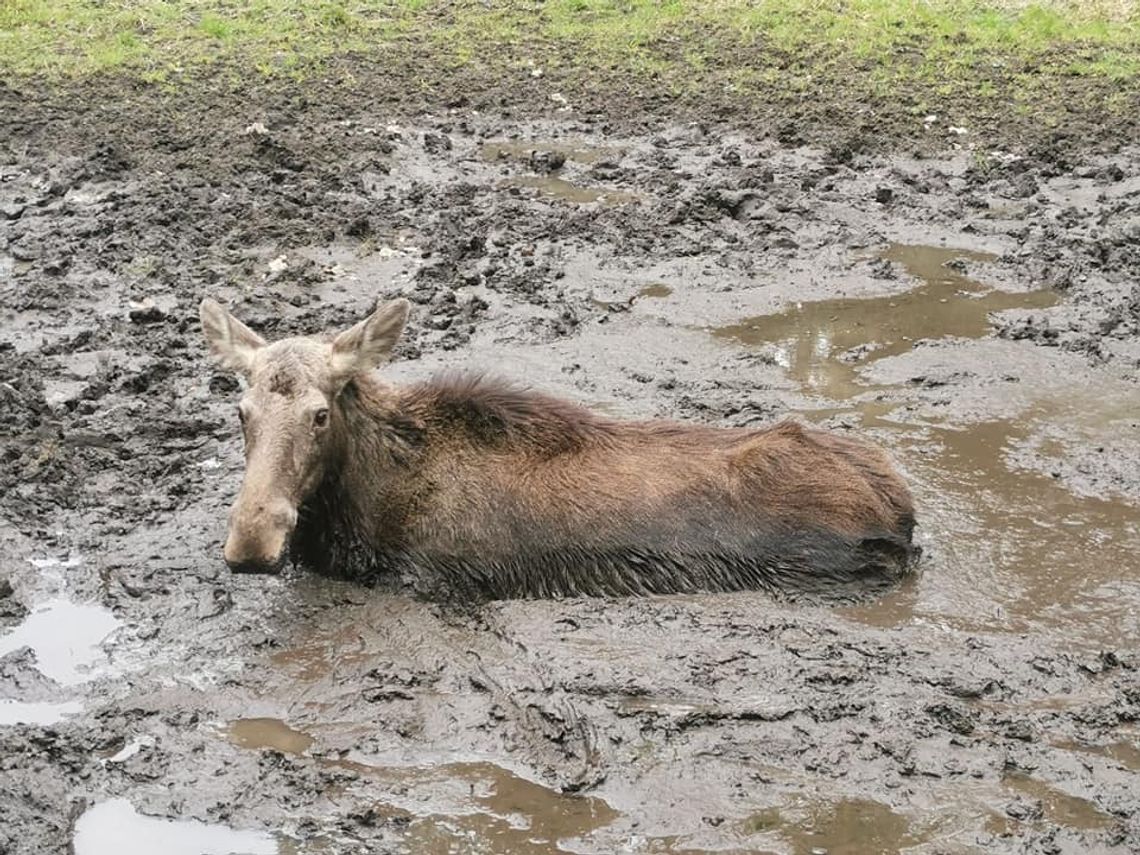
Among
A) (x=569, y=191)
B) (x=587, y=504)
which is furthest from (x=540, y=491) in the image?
(x=569, y=191)

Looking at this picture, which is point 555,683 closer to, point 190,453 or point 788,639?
point 788,639

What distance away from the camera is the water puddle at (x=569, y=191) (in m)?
13.5

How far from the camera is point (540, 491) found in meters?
7.55

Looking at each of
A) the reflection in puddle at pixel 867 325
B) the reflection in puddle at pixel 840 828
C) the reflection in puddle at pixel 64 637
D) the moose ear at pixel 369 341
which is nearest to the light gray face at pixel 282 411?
the moose ear at pixel 369 341

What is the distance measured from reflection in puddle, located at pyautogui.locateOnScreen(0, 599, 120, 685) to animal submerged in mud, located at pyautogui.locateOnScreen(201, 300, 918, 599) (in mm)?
1136

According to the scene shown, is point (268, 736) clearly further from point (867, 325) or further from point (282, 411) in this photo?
point (867, 325)

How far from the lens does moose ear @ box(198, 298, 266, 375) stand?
7.66m

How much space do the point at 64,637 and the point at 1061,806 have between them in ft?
15.8

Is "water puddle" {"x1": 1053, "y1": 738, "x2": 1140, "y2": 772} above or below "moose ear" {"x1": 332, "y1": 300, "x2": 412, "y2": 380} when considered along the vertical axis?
below

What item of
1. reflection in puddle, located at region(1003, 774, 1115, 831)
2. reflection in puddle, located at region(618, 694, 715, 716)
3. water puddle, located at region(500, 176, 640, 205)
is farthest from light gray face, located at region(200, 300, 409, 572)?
water puddle, located at region(500, 176, 640, 205)

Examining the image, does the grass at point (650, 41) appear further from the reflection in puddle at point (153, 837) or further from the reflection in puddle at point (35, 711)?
the reflection in puddle at point (153, 837)

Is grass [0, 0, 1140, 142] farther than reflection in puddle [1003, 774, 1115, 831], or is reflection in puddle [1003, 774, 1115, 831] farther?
grass [0, 0, 1140, 142]

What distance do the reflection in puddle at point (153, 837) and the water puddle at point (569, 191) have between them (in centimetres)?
Result: 875

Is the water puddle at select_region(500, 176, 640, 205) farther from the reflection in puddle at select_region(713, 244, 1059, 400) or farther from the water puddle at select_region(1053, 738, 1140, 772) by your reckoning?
the water puddle at select_region(1053, 738, 1140, 772)
